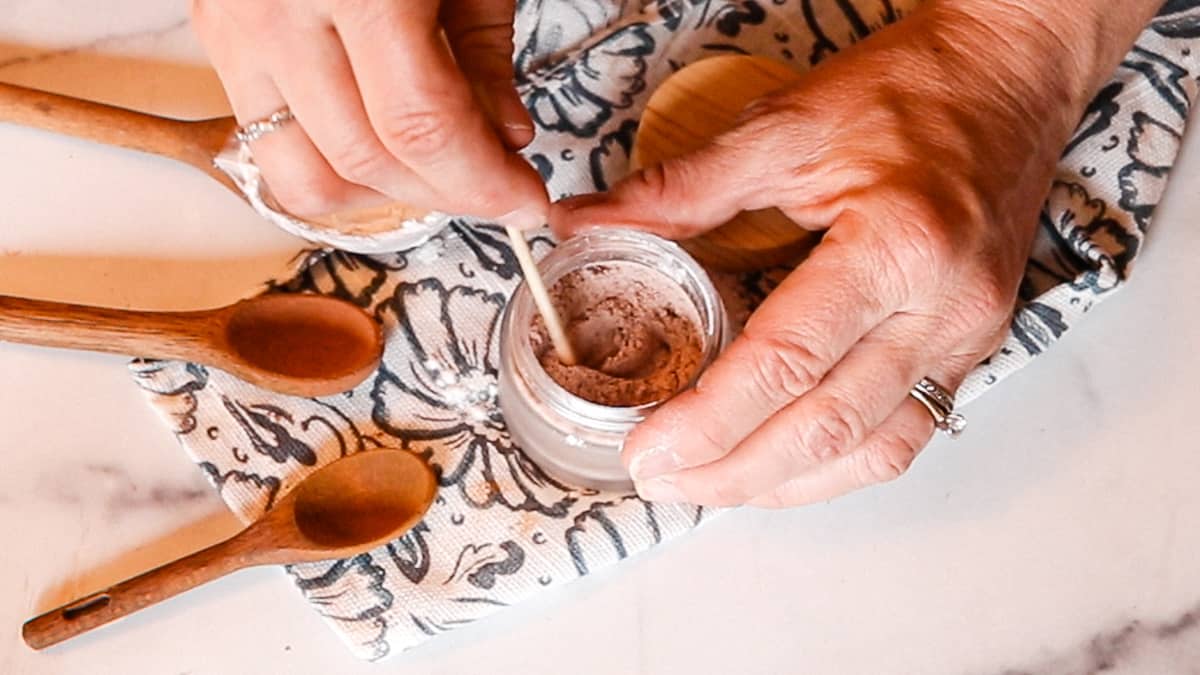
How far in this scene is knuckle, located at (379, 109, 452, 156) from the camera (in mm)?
422

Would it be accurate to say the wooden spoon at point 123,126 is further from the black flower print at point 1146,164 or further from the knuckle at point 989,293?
the black flower print at point 1146,164

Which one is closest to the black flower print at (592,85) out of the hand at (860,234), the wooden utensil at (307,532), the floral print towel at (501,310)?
the floral print towel at (501,310)

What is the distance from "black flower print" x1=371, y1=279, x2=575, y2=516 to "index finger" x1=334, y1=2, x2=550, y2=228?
0.18 m

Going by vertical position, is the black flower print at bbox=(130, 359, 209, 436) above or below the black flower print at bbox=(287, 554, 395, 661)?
above

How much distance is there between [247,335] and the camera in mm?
599

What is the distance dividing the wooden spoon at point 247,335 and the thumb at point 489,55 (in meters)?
0.18

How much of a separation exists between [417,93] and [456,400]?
0.23 m

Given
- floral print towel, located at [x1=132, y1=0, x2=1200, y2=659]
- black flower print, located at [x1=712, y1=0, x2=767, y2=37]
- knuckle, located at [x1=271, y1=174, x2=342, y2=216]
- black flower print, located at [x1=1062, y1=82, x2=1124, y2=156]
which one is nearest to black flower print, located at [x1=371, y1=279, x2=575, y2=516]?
floral print towel, located at [x1=132, y1=0, x2=1200, y2=659]

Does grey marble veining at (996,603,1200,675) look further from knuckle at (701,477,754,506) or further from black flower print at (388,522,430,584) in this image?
black flower print at (388,522,430,584)

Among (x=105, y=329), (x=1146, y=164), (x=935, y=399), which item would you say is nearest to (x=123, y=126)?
(x=105, y=329)

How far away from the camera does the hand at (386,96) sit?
42 cm

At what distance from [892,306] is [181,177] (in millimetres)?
402

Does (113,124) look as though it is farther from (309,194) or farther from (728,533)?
(728,533)

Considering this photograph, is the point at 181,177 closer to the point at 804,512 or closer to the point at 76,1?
the point at 76,1
